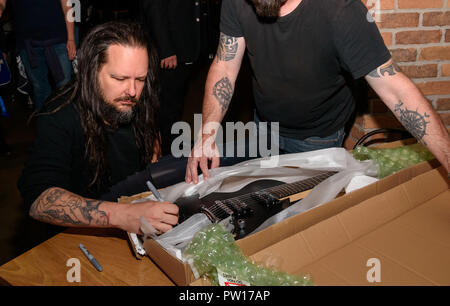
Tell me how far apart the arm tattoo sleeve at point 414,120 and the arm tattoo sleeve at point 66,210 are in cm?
94

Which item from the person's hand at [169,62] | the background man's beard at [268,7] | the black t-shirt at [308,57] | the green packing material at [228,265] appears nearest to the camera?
the green packing material at [228,265]

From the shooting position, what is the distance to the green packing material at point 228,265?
2.54 ft

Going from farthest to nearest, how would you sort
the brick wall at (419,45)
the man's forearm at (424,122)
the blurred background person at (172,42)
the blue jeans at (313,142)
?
the blurred background person at (172,42) → the brick wall at (419,45) → the blue jeans at (313,142) → the man's forearm at (424,122)

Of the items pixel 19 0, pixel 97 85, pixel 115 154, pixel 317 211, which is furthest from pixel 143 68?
pixel 19 0

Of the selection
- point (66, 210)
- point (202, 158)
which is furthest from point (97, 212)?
point (202, 158)

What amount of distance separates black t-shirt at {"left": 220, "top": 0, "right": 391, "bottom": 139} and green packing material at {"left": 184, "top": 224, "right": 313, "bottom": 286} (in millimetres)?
735

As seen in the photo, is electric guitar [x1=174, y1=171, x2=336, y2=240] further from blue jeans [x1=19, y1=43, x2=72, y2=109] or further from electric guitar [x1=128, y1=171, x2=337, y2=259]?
blue jeans [x1=19, y1=43, x2=72, y2=109]

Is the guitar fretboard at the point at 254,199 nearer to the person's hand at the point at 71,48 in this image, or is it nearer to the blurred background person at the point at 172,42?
the blurred background person at the point at 172,42

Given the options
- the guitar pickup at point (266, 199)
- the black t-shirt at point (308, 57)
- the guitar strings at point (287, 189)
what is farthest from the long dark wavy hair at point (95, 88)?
the guitar pickup at point (266, 199)

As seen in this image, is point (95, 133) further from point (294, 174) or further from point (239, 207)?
point (294, 174)

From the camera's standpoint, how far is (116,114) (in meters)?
1.44

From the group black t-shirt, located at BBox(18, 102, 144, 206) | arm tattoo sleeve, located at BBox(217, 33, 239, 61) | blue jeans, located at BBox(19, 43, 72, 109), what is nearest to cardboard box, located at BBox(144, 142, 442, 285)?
black t-shirt, located at BBox(18, 102, 144, 206)

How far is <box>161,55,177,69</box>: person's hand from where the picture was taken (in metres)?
2.85

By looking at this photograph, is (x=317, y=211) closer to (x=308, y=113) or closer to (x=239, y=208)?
(x=239, y=208)
